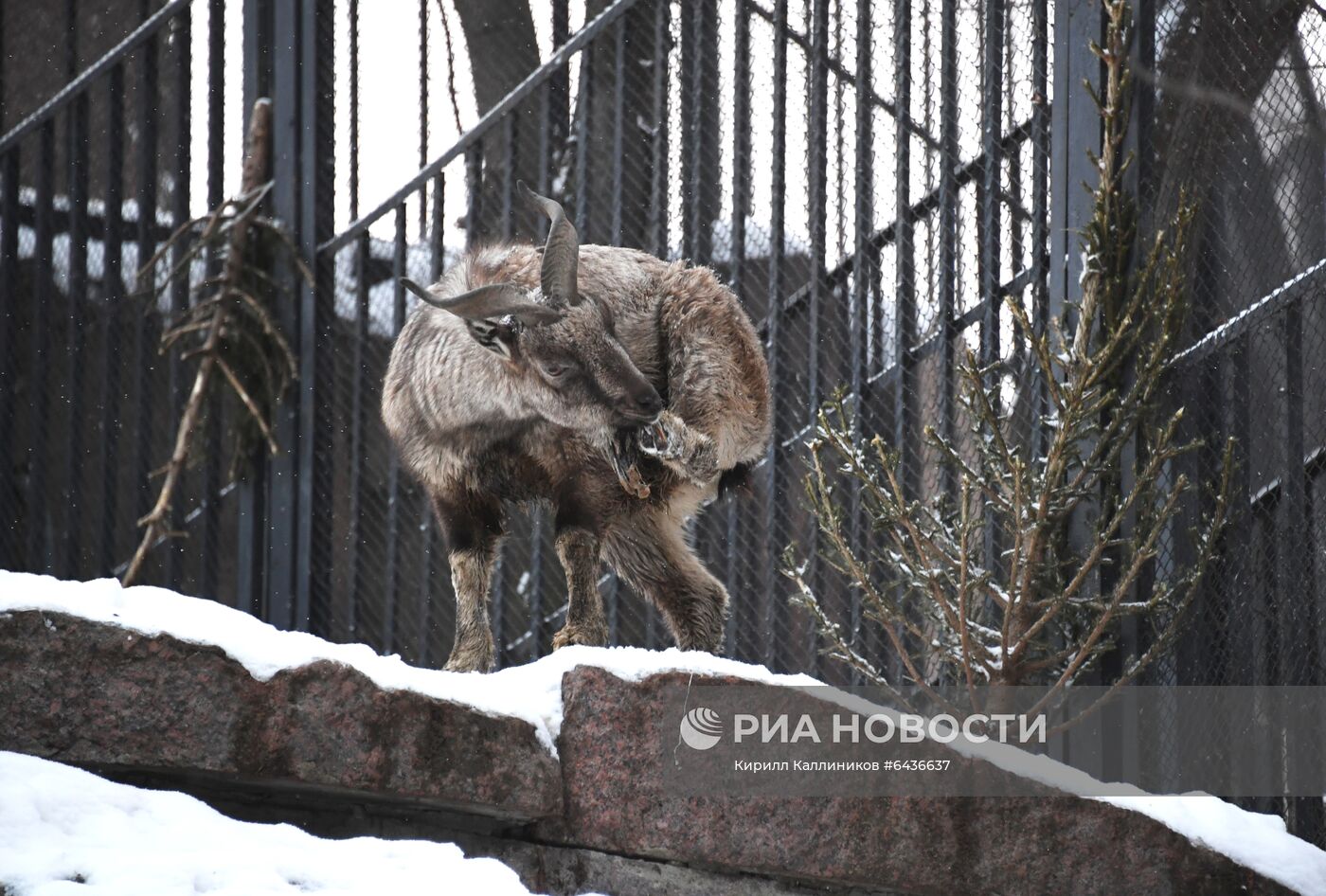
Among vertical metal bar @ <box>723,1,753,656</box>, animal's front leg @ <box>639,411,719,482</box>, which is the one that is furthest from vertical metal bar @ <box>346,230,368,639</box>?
animal's front leg @ <box>639,411,719,482</box>

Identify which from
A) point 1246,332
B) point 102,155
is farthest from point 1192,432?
point 102,155

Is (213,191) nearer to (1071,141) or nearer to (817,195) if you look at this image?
(817,195)

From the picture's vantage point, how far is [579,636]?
4.61 metres

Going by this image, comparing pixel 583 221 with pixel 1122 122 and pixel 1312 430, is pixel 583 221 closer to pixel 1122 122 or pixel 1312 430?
pixel 1122 122

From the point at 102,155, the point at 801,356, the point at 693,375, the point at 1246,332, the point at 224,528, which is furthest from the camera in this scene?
the point at 102,155

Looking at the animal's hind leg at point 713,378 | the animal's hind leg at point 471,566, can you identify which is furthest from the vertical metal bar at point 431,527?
the animal's hind leg at point 713,378

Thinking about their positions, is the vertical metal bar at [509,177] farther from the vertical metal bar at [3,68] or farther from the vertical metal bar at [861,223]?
the vertical metal bar at [3,68]

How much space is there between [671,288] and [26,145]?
200 inches

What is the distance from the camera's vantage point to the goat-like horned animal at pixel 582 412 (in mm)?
4578

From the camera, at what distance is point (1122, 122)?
548 cm

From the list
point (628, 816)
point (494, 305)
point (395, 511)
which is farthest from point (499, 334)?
point (395, 511)

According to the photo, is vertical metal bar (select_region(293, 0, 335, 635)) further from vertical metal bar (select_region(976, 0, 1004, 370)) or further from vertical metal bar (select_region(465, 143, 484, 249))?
vertical metal bar (select_region(976, 0, 1004, 370))

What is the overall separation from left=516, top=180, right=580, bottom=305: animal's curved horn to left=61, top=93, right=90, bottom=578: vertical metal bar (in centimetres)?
384

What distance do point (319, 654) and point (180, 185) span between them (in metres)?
4.50
